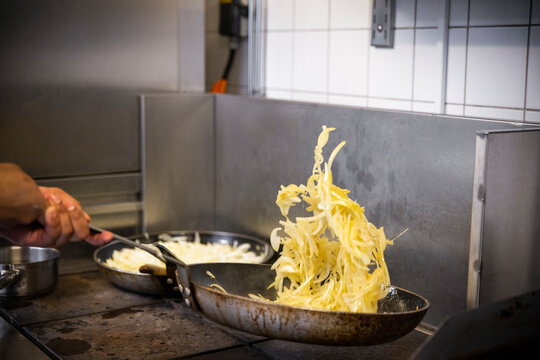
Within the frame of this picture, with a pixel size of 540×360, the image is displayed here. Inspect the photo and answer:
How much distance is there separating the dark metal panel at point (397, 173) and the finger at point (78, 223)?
0.66 meters

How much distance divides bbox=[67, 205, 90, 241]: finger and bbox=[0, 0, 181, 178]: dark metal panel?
588 millimetres

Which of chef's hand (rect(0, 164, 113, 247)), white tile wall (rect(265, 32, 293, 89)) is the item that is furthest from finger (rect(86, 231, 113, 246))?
white tile wall (rect(265, 32, 293, 89))

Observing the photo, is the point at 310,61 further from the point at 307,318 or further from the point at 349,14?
the point at 307,318

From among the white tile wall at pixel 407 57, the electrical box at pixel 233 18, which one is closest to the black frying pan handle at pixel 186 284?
the white tile wall at pixel 407 57

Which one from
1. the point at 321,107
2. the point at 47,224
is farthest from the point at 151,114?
the point at 47,224

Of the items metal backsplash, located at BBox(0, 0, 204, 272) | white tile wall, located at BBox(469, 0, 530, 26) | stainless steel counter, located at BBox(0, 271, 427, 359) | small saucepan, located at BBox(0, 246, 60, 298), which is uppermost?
white tile wall, located at BBox(469, 0, 530, 26)

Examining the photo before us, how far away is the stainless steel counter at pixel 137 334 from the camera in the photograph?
1344mm

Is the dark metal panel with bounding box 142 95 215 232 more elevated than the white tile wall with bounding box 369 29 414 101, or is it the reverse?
the white tile wall with bounding box 369 29 414 101

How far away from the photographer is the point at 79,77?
79.2 inches

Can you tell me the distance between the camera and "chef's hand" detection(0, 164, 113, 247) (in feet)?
4.39

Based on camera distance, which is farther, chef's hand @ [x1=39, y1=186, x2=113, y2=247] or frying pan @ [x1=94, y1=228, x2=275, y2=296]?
frying pan @ [x1=94, y1=228, x2=275, y2=296]

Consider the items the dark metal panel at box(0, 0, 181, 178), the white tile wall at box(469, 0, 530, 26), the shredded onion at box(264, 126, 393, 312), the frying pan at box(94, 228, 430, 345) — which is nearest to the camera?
Result: the frying pan at box(94, 228, 430, 345)

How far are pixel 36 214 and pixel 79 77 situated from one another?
0.75m

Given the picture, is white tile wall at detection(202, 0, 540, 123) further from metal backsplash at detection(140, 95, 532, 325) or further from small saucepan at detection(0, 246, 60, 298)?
small saucepan at detection(0, 246, 60, 298)
